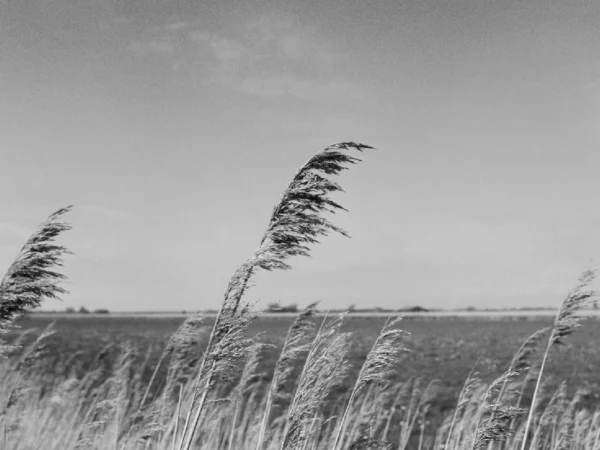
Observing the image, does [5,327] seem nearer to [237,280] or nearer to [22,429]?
[237,280]

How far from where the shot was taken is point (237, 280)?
12.9ft

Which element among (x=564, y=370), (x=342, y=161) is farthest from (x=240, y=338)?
(x=564, y=370)

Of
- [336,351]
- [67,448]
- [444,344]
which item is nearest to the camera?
[336,351]

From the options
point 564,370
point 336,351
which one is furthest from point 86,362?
point 336,351

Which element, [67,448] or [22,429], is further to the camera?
[22,429]

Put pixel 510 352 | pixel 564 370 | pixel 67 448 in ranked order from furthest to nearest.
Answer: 1. pixel 510 352
2. pixel 564 370
3. pixel 67 448

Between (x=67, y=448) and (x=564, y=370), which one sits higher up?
(x=564, y=370)

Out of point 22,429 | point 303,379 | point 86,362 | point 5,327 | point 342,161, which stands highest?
point 342,161

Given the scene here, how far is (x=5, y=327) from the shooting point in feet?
16.8

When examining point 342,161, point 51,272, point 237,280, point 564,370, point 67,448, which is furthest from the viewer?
point 564,370

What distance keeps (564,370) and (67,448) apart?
20.6 metres

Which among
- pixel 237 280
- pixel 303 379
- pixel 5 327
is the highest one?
pixel 237 280

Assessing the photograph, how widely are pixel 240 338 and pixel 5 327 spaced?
8.66ft

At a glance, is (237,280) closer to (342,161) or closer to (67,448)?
(342,161)
